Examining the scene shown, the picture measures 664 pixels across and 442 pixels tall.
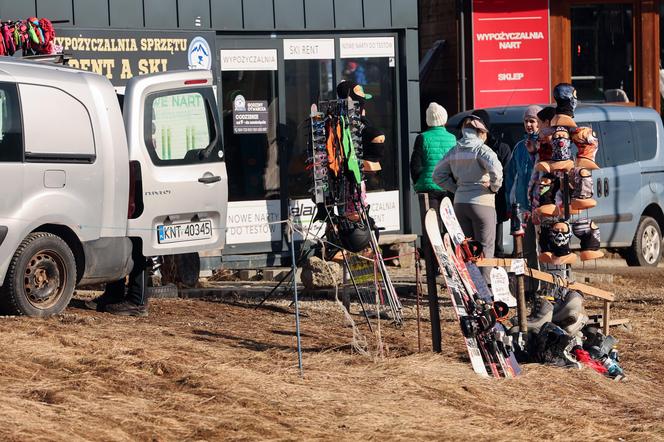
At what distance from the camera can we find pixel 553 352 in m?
9.92

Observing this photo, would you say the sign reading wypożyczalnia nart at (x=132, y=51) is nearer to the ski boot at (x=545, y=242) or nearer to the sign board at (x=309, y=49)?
the sign board at (x=309, y=49)

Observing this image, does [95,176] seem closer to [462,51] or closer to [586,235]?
[586,235]

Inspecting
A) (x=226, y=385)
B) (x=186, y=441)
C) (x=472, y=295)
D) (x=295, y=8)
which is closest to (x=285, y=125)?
(x=295, y=8)

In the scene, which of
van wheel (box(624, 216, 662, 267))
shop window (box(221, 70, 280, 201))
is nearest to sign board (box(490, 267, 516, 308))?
shop window (box(221, 70, 280, 201))

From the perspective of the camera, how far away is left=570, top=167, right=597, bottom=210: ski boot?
1094cm

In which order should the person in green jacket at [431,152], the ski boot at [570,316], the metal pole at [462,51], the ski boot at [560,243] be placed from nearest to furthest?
1. the ski boot at [570,316]
2. the ski boot at [560,243]
3. the person in green jacket at [431,152]
4. the metal pole at [462,51]

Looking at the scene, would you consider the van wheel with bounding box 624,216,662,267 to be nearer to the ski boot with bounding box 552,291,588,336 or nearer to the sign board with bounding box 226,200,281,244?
the sign board with bounding box 226,200,281,244

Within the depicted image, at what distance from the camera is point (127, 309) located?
38.4ft

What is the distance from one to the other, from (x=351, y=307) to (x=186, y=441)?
19.0 feet

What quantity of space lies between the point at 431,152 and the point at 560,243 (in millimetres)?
2741

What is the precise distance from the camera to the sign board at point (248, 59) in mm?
15633

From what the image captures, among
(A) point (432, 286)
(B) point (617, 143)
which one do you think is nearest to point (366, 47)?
(B) point (617, 143)

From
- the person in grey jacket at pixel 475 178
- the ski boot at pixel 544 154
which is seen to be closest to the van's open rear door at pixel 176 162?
the person in grey jacket at pixel 475 178

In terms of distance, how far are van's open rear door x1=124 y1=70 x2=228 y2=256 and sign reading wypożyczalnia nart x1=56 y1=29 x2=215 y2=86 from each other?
247 centimetres
